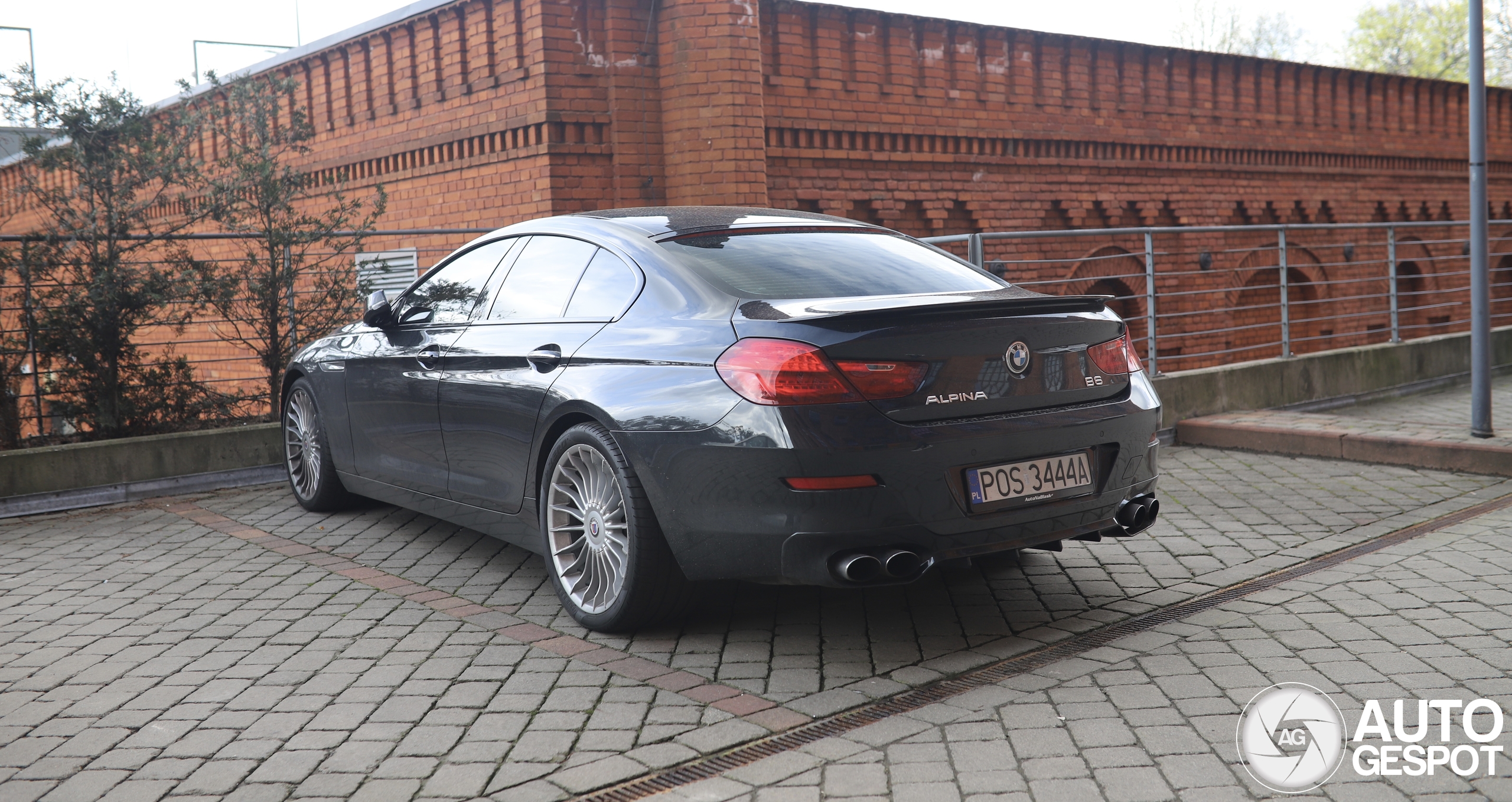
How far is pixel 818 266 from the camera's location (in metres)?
4.53

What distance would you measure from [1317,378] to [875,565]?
7.70 meters

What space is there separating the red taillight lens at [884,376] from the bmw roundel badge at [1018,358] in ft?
1.11

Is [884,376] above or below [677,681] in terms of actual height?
above

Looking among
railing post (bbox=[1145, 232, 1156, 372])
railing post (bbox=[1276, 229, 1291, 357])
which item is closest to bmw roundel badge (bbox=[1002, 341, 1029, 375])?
railing post (bbox=[1145, 232, 1156, 372])

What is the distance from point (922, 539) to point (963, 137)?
9888 mm

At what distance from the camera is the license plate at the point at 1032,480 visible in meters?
3.88

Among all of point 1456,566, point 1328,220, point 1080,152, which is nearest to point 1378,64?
point 1328,220

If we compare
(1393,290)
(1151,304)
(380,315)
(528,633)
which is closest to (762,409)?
(528,633)

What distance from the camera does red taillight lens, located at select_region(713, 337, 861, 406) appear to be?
12.1 ft

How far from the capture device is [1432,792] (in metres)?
2.86

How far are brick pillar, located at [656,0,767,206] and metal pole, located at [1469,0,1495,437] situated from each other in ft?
17.2

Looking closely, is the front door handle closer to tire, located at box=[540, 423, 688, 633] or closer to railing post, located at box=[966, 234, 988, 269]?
tire, located at box=[540, 423, 688, 633]

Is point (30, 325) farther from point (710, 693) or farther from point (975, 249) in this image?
point (975, 249)

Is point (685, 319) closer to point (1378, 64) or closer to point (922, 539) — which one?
point (922, 539)
